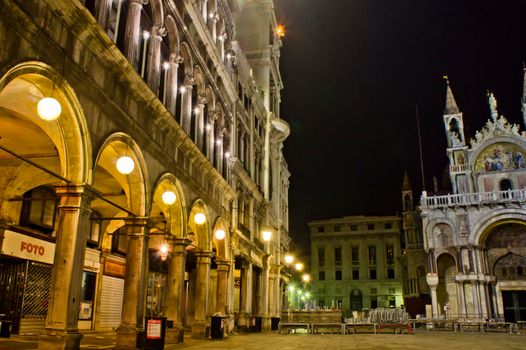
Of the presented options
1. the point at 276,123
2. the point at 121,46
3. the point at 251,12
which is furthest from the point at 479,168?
the point at 121,46

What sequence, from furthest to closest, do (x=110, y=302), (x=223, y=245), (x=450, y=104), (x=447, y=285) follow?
(x=450, y=104) → (x=447, y=285) → (x=223, y=245) → (x=110, y=302)

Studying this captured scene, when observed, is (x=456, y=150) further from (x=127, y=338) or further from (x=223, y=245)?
(x=127, y=338)

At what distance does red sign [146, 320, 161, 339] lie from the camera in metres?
13.3

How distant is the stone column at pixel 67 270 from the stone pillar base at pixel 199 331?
1024 centimetres

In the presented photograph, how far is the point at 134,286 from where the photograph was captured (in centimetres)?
1388

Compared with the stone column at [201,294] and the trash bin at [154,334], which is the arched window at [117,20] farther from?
the stone column at [201,294]

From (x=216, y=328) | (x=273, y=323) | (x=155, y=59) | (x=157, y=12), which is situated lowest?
(x=273, y=323)

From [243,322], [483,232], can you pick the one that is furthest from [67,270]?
[483,232]

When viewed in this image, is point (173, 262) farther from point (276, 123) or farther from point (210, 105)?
point (276, 123)

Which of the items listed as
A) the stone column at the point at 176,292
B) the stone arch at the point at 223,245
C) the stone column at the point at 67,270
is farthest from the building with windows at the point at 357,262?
the stone column at the point at 67,270

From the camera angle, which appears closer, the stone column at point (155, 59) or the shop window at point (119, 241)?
Result: the stone column at point (155, 59)

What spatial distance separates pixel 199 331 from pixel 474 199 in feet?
121

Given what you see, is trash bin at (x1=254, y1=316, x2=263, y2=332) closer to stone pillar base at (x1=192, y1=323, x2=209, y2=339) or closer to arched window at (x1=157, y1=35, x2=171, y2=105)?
stone pillar base at (x1=192, y1=323, x2=209, y2=339)

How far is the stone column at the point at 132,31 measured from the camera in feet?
46.1
